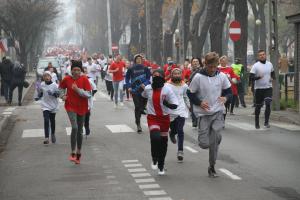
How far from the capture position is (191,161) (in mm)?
12547

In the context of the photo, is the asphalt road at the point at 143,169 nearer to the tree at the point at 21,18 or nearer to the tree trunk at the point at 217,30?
the tree trunk at the point at 217,30

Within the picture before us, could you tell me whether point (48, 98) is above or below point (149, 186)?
above

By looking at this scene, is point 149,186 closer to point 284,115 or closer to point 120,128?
point 120,128

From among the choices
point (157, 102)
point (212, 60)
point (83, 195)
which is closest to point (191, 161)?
point (157, 102)

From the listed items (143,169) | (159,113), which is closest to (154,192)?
(159,113)

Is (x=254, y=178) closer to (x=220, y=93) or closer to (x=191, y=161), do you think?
(x=220, y=93)

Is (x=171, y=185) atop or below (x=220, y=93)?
below

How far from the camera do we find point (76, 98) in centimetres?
1273

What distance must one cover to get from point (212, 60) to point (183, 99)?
2331mm

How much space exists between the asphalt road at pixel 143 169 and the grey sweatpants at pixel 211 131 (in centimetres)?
44

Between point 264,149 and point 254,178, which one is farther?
point 264,149

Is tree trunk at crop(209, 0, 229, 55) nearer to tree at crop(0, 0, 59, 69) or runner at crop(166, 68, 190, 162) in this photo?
runner at crop(166, 68, 190, 162)

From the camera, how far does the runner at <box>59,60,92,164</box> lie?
1268 cm

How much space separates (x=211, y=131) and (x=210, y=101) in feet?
1.39
